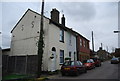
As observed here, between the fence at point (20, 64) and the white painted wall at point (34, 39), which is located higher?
the white painted wall at point (34, 39)

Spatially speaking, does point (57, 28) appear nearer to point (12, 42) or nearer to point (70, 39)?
point (70, 39)

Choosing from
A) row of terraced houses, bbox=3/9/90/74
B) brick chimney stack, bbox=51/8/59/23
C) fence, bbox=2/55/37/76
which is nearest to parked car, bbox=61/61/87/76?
row of terraced houses, bbox=3/9/90/74

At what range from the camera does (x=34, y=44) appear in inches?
748

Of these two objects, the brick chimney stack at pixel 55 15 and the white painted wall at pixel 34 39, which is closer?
the white painted wall at pixel 34 39

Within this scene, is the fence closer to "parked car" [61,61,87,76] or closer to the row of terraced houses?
the row of terraced houses

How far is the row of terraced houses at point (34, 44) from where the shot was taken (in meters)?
17.6

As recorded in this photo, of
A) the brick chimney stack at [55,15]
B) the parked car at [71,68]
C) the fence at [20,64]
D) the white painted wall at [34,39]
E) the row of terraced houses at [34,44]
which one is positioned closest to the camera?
the parked car at [71,68]

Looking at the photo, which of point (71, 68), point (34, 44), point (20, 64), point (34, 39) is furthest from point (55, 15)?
point (71, 68)

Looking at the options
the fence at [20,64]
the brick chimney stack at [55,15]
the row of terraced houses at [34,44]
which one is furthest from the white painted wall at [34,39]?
the brick chimney stack at [55,15]

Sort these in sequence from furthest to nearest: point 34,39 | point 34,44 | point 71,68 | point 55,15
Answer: point 55,15
point 34,39
point 34,44
point 71,68

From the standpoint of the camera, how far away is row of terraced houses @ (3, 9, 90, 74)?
1761 centimetres

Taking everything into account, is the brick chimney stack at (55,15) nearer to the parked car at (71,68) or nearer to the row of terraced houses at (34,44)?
the row of terraced houses at (34,44)

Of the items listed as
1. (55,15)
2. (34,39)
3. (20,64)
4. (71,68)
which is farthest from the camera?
(55,15)

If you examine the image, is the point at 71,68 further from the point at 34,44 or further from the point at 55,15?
the point at 55,15
